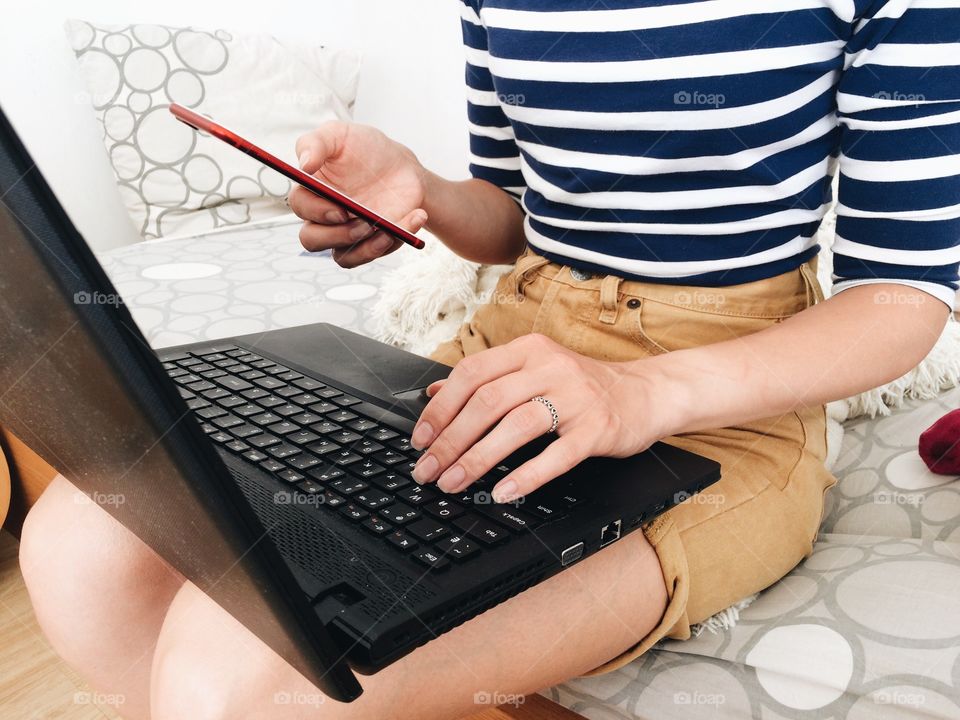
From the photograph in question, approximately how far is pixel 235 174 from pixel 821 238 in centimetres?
122

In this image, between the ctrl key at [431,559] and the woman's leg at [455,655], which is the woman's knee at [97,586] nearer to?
the woman's leg at [455,655]

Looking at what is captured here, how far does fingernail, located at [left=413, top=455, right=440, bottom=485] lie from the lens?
465 millimetres

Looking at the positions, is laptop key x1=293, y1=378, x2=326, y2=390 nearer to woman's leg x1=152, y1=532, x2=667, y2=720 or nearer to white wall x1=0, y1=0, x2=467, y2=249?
woman's leg x1=152, y1=532, x2=667, y2=720

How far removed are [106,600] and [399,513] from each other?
0.29m

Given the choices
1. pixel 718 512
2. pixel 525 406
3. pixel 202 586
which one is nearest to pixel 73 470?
pixel 202 586

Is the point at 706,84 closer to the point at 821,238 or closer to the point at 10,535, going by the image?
the point at 821,238

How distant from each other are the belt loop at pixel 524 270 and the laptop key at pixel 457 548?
37 cm

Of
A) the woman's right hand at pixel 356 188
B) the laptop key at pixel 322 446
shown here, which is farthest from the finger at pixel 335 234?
the laptop key at pixel 322 446

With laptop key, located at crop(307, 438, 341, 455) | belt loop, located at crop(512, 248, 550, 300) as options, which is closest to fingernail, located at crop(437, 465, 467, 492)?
laptop key, located at crop(307, 438, 341, 455)

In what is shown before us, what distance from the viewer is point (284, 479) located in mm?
483

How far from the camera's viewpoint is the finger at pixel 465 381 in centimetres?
49

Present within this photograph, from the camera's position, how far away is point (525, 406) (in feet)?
1.54

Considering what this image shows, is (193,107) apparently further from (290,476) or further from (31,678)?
(290,476)

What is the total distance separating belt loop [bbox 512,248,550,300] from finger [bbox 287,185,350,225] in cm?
17
